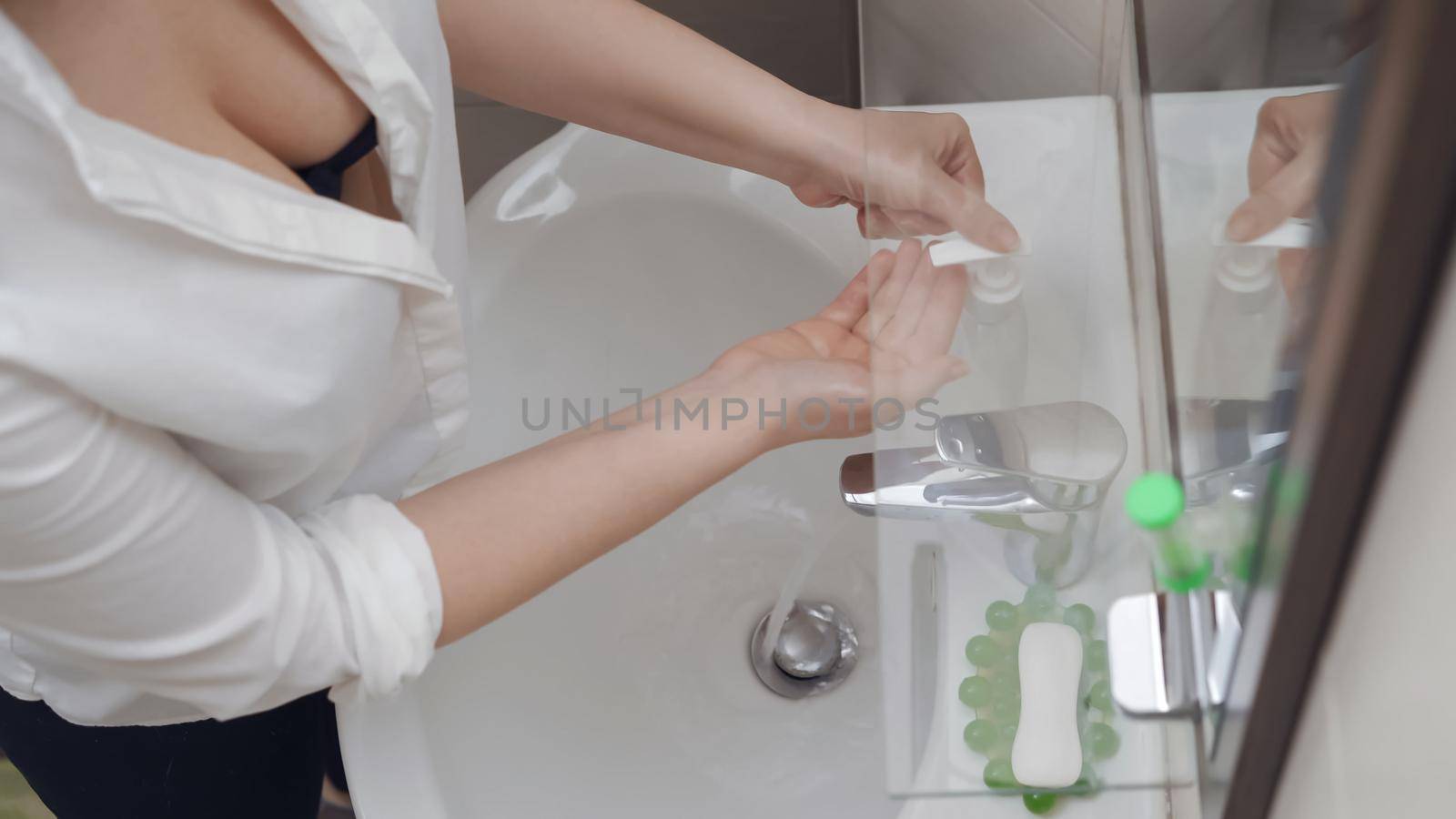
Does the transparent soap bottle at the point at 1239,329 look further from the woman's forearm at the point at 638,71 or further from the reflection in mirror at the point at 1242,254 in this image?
the woman's forearm at the point at 638,71

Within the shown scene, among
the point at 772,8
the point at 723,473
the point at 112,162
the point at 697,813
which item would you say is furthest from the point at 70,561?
the point at 772,8

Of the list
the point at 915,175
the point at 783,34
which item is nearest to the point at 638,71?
A: the point at 915,175

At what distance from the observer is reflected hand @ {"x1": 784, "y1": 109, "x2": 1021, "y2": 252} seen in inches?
26.3

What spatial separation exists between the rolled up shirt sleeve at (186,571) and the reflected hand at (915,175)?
1.10 feet

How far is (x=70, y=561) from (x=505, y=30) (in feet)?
1.43

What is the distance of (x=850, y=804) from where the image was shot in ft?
2.66

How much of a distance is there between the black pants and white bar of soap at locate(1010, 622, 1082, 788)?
1.80ft

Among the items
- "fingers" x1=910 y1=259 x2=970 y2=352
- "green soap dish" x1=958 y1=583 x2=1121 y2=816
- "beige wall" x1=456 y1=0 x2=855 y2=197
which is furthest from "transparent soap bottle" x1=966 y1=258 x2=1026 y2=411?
"beige wall" x1=456 y1=0 x2=855 y2=197

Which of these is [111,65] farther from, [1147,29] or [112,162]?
[1147,29]

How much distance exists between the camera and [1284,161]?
1.11ft

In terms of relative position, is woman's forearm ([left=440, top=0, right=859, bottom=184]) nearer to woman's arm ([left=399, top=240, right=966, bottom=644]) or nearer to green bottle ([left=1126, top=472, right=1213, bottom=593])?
woman's arm ([left=399, top=240, right=966, bottom=644])

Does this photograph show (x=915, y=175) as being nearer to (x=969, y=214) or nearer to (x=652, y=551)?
(x=969, y=214)

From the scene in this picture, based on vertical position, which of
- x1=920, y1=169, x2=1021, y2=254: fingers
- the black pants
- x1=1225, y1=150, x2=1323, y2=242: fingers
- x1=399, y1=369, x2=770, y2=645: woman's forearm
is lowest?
the black pants

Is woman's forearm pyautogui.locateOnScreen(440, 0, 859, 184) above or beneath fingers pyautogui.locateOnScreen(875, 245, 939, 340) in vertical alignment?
above
